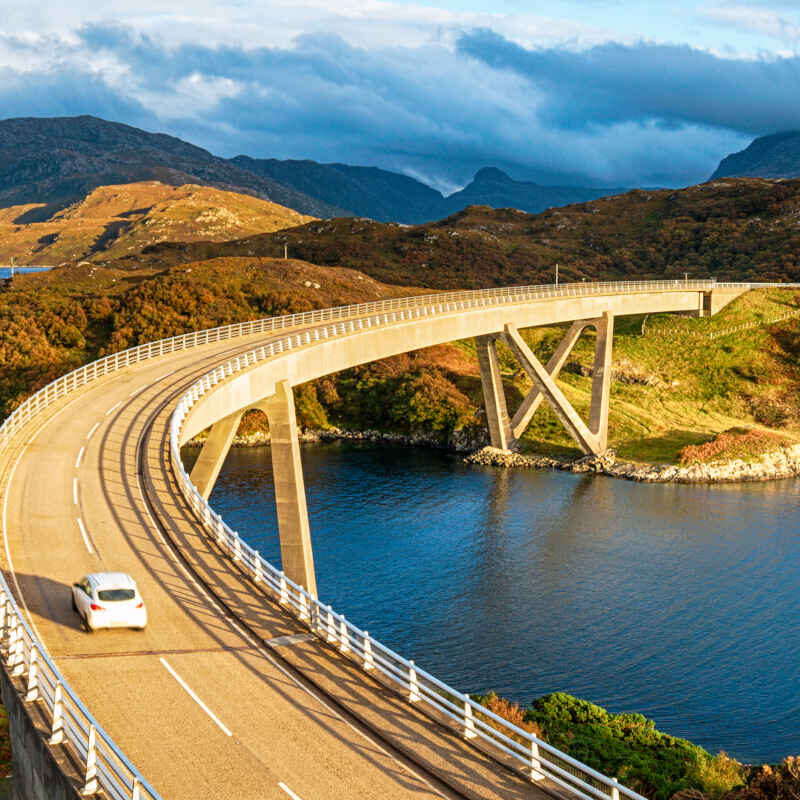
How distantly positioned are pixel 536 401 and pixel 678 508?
22.7 m

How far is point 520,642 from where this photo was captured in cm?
4322

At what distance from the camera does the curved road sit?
18562 millimetres

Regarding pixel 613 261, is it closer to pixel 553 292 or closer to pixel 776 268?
pixel 776 268

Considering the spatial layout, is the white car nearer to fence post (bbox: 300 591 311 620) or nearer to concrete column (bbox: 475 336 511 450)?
fence post (bbox: 300 591 311 620)

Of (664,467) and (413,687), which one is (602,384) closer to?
(664,467)

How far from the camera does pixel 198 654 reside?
2378 centimetres

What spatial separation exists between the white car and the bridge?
0.53 m

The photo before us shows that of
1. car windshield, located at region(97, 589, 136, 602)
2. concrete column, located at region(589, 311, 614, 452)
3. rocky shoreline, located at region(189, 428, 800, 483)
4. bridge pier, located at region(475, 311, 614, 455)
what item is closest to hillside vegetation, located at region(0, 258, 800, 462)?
rocky shoreline, located at region(189, 428, 800, 483)

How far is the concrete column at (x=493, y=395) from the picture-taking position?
83.1 m

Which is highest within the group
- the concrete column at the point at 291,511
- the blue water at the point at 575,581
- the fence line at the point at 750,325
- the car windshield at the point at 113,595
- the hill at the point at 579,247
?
the hill at the point at 579,247

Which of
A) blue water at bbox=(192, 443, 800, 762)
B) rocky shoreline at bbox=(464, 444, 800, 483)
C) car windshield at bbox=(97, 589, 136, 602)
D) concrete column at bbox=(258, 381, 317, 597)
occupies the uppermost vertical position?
car windshield at bbox=(97, 589, 136, 602)

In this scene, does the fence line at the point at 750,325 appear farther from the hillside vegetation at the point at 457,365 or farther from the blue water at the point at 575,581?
the blue water at the point at 575,581

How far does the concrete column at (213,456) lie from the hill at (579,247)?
109 metres

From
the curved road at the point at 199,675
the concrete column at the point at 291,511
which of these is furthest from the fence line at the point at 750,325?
the curved road at the point at 199,675
